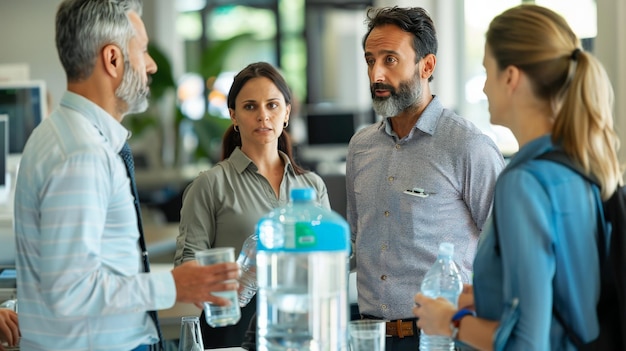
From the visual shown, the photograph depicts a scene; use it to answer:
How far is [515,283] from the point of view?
1.63 meters

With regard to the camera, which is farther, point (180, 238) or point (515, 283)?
point (180, 238)

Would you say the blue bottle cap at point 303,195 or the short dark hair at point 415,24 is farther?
the short dark hair at point 415,24

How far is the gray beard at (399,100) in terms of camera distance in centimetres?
261

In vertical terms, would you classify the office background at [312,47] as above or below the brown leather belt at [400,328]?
above

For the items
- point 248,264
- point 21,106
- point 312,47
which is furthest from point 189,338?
point 312,47

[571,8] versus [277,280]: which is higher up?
[571,8]

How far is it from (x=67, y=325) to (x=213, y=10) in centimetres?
1205

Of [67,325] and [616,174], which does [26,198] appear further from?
[616,174]

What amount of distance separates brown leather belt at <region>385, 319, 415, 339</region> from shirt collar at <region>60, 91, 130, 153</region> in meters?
1.00

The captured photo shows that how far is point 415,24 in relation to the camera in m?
2.68

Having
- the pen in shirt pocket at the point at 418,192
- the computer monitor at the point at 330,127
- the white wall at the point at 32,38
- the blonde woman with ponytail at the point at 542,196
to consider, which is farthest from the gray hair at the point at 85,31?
the white wall at the point at 32,38

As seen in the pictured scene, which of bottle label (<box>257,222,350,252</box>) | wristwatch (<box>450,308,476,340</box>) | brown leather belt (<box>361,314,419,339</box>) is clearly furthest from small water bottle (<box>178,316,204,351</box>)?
wristwatch (<box>450,308,476,340</box>)

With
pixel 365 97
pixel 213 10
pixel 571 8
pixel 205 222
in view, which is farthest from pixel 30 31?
pixel 205 222

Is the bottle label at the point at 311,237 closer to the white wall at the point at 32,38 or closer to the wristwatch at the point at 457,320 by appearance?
the wristwatch at the point at 457,320
